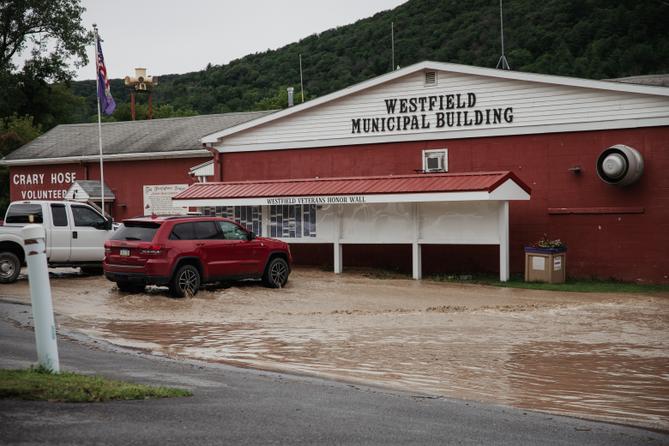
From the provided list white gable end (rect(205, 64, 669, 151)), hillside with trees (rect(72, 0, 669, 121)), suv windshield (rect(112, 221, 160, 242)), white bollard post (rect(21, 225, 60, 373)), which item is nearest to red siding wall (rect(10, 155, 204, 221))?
white gable end (rect(205, 64, 669, 151))

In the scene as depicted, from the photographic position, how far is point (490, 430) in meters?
7.29

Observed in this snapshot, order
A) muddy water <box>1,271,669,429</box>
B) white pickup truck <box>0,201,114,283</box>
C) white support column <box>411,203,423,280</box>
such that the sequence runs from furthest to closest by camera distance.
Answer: white support column <box>411,203,423,280</box> → white pickup truck <box>0,201,114,283</box> → muddy water <box>1,271,669,429</box>

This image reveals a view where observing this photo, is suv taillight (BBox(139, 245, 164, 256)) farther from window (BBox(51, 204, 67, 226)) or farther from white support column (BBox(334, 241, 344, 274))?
white support column (BBox(334, 241, 344, 274))

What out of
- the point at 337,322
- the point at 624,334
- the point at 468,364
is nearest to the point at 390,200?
the point at 337,322

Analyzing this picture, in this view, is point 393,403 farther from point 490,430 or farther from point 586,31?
point 586,31

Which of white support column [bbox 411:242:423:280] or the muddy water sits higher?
white support column [bbox 411:242:423:280]

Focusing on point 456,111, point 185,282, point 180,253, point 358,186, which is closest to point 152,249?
point 180,253

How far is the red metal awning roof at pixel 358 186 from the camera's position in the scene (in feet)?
74.7

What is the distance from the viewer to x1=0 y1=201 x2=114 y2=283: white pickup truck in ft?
70.5

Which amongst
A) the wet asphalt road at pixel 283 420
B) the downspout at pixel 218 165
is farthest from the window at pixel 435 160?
the wet asphalt road at pixel 283 420

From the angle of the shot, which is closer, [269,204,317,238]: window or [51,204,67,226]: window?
[51,204,67,226]: window

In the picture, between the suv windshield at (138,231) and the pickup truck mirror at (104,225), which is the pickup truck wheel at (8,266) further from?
the suv windshield at (138,231)

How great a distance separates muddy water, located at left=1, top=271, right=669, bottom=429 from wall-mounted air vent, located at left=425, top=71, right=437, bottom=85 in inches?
265

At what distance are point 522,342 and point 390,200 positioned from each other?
34.6 ft
